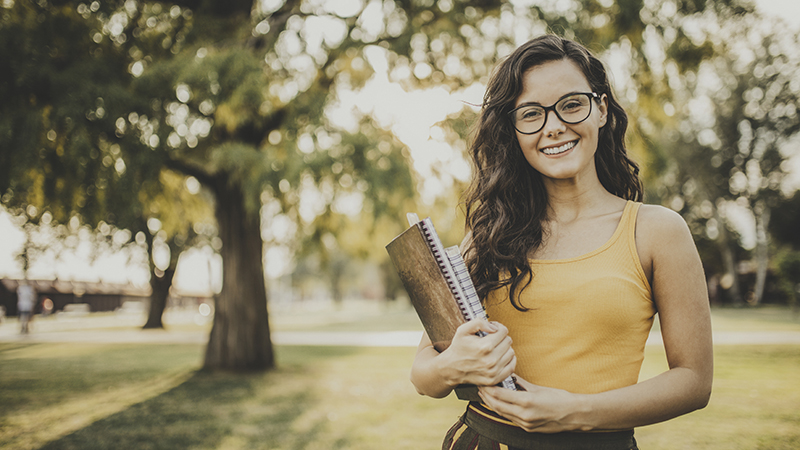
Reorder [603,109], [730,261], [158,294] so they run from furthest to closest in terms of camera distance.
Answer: [730,261] < [158,294] < [603,109]

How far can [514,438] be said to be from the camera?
4.09ft

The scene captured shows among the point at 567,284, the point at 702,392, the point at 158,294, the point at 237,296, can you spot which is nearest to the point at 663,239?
the point at 567,284

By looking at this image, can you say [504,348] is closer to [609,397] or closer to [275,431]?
[609,397]

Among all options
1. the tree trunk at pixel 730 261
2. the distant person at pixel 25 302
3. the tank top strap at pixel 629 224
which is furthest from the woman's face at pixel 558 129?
the tree trunk at pixel 730 261

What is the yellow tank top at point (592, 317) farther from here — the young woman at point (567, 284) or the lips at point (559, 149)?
the lips at point (559, 149)

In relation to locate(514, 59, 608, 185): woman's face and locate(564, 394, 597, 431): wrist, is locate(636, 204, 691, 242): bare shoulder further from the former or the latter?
locate(564, 394, 597, 431): wrist

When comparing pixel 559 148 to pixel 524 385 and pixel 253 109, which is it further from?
A: pixel 253 109

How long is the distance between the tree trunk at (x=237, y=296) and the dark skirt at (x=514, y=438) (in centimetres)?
886

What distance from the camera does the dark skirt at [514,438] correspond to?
3.92ft

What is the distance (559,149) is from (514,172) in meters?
0.19

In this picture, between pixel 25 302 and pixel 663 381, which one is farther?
pixel 25 302

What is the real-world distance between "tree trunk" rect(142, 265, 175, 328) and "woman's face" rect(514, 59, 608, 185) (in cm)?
2367

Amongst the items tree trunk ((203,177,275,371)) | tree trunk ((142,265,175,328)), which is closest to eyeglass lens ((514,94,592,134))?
tree trunk ((203,177,275,371))

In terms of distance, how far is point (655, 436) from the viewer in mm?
5371
